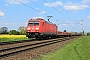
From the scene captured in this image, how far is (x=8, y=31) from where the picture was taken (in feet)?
274

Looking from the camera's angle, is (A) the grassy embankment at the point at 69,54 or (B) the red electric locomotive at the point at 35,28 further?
(B) the red electric locomotive at the point at 35,28

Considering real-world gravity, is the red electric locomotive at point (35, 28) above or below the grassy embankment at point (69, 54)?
above

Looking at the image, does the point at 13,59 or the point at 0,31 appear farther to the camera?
the point at 0,31

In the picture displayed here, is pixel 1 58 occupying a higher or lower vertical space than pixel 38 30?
lower

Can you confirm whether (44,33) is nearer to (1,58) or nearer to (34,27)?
(34,27)

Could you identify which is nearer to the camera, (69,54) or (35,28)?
(69,54)

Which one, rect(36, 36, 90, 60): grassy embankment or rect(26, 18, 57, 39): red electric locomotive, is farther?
rect(26, 18, 57, 39): red electric locomotive

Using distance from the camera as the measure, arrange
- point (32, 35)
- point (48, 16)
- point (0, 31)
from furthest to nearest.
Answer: point (0, 31), point (48, 16), point (32, 35)

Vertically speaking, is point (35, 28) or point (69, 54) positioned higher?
point (35, 28)

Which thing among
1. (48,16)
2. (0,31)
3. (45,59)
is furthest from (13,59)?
(0,31)

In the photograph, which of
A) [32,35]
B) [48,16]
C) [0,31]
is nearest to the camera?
[32,35]

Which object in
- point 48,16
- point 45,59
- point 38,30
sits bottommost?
point 45,59

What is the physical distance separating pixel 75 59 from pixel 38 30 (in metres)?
22.9

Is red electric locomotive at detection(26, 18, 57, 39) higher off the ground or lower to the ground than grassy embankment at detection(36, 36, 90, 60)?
higher
